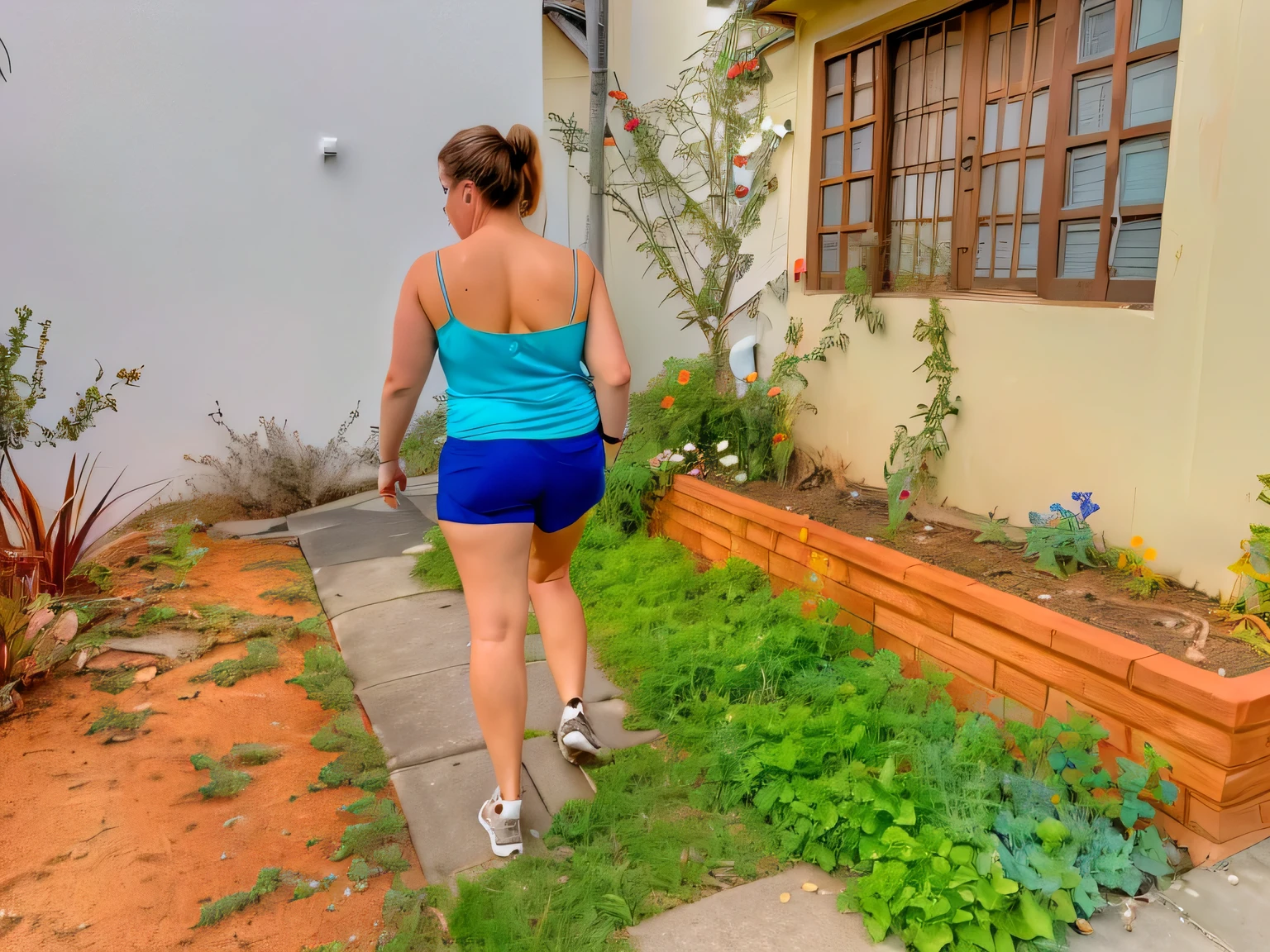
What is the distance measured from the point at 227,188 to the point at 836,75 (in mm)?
3561

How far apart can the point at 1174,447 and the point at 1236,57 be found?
3.65ft

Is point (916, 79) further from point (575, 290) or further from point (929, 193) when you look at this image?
point (575, 290)

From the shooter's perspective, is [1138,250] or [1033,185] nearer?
[1138,250]

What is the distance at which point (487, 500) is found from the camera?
2.07 metres

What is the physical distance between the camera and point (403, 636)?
3.53 m

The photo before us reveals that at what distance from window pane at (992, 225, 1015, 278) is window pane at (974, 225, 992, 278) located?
3 centimetres

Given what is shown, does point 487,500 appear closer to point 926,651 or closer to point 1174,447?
point 926,651

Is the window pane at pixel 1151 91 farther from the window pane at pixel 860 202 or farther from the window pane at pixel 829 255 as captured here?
the window pane at pixel 829 255

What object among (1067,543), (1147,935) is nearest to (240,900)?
(1147,935)

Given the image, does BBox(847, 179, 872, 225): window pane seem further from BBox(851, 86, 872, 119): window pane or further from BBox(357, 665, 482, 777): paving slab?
BBox(357, 665, 482, 777): paving slab

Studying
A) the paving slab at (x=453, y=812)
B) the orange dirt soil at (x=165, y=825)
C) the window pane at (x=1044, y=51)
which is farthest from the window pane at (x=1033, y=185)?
the orange dirt soil at (x=165, y=825)

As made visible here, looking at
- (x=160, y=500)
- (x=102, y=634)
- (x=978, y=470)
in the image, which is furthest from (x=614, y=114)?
(x=102, y=634)

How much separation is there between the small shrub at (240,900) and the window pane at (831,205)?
3.70 metres

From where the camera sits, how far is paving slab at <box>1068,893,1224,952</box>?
1.78 metres
